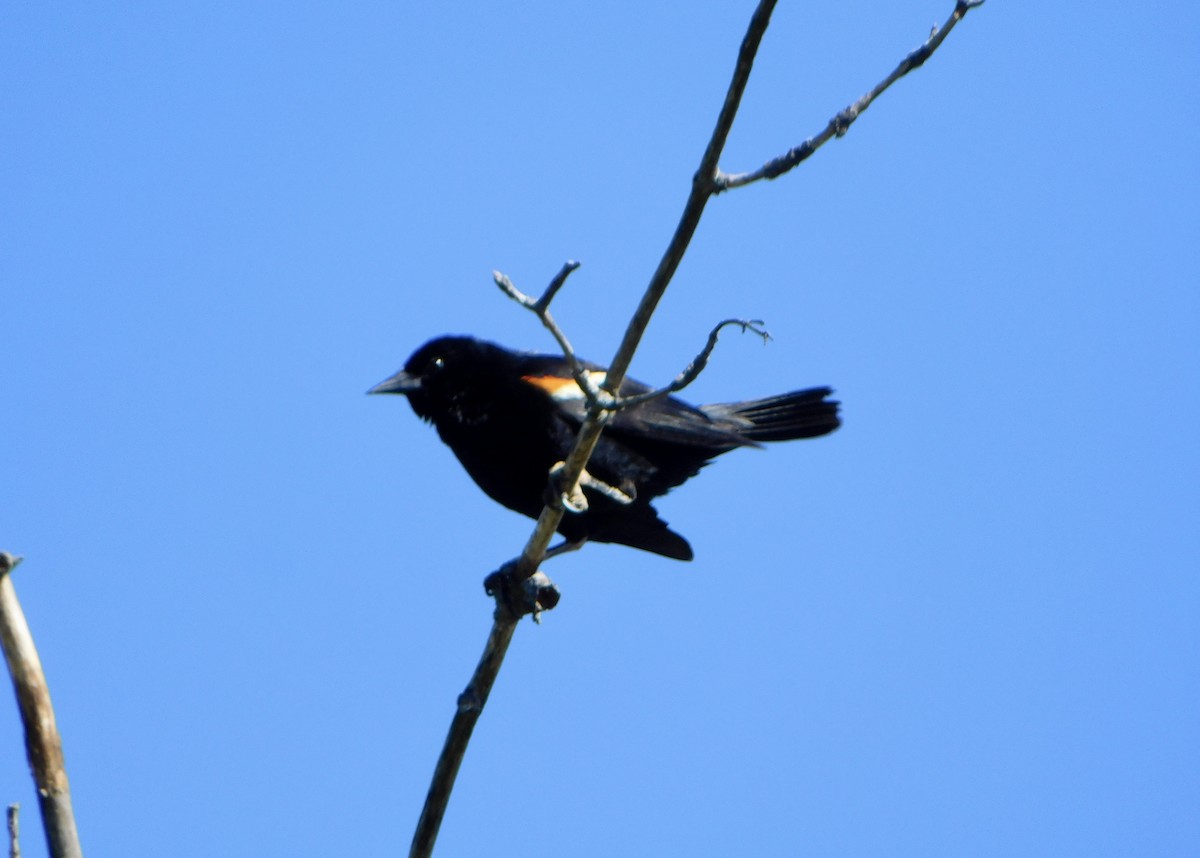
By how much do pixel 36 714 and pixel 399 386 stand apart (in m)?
3.30

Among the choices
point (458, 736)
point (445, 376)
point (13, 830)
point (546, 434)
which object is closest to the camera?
point (13, 830)

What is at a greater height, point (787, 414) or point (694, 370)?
point (787, 414)

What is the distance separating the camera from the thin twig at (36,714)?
97.6 inches

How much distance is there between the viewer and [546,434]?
537cm

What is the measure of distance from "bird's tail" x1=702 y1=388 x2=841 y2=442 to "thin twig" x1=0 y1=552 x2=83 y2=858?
4217 millimetres

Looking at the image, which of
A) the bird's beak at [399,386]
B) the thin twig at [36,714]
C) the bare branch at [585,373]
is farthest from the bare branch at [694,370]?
the bird's beak at [399,386]

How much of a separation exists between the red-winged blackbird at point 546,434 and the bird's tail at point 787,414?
0.48 metres

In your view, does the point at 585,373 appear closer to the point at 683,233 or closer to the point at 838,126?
the point at 683,233

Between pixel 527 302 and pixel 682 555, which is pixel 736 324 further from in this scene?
pixel 682 555

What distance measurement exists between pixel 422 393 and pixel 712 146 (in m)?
3.10

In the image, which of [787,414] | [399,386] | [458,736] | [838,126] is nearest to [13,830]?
[458,736]

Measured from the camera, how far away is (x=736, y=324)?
3.34 meters

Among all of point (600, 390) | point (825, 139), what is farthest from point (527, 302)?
point (825, 139)

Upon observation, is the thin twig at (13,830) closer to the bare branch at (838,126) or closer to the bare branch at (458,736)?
the bare branch at (458,736)
